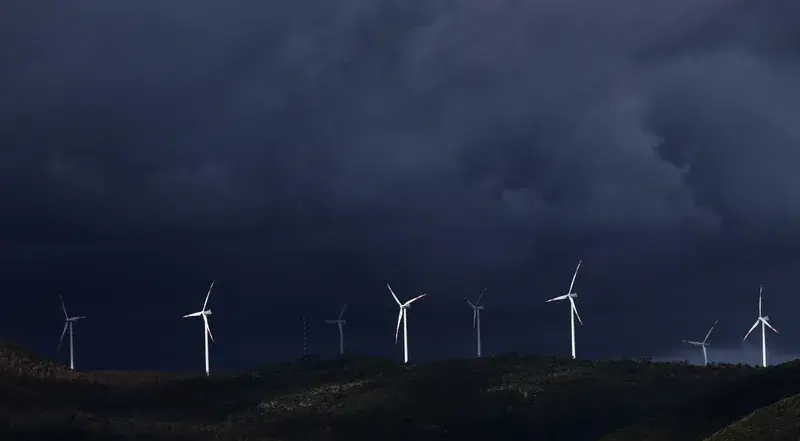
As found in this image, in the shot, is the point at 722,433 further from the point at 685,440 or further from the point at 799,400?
the point at 685,440

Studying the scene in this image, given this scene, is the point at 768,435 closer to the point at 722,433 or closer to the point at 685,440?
the point at 722,433

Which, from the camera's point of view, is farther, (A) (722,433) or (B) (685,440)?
(B) (685,440)

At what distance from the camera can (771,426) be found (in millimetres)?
149125

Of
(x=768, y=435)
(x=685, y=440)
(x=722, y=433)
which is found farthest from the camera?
(x=685, y=440)

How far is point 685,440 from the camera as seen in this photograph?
200 meters

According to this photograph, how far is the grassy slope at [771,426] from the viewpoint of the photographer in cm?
14412

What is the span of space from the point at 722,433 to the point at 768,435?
1158 cm

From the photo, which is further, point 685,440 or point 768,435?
point 685,440

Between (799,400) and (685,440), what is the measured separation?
4734 centimetres

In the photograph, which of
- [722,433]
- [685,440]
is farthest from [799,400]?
[685,440]

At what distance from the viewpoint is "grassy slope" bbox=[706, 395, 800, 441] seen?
14412 cm

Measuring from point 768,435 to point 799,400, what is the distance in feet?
37.0

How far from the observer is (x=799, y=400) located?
154375 millimetres

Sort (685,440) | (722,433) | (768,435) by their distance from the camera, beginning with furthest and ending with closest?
(685,440) → (722,433) → (768,435)
